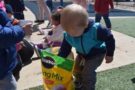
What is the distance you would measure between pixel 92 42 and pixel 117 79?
1.69 m

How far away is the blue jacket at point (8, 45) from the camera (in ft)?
8.66

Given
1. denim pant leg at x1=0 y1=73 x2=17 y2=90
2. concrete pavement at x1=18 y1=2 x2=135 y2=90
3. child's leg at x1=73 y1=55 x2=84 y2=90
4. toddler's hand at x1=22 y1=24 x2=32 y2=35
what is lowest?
concrete pavement at x1=18 y1=2 x2=135 y2=90

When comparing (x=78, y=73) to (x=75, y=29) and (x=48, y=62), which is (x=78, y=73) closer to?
(x=48, y=62)

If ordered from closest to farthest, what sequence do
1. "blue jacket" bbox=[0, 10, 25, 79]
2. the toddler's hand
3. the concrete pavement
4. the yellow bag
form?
"blue jacket" bbox=[0, 10, 25, 79] → the toddler's hand → the yellow bag → the concrete pavement

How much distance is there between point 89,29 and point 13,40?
1.01 m

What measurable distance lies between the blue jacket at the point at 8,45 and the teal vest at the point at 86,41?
0.71 metres

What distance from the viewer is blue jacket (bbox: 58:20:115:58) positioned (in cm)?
344

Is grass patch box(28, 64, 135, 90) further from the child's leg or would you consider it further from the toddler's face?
the toddler's face

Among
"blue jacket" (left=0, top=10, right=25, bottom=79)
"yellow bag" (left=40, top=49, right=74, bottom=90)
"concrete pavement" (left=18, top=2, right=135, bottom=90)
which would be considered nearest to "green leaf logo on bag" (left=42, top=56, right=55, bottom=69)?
"yellow bag" (left=40, top=49, right=74, bottom=90)

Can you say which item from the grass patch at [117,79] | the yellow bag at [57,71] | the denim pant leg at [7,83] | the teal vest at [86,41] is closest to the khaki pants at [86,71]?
the teal vest at [86,41]

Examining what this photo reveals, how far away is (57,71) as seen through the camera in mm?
3248

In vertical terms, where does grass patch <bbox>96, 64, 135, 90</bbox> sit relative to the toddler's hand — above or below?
below

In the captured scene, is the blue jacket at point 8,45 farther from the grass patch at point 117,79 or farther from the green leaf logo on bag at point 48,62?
the grass patch at point 117,79

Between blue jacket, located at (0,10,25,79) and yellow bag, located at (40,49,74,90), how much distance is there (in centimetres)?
36
